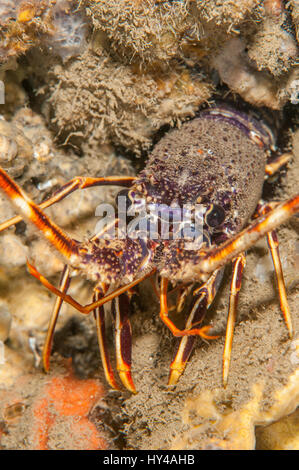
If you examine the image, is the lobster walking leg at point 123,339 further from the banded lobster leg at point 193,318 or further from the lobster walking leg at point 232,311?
the lobster walking leg at point 232,311

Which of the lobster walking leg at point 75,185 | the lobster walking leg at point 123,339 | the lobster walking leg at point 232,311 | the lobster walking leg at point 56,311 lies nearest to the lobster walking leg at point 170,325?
the lobster walking leg at point 232,311

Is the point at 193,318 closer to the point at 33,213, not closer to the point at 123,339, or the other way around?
the point at 123,339

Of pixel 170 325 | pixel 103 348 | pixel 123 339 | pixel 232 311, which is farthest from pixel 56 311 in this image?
pixel 232 311

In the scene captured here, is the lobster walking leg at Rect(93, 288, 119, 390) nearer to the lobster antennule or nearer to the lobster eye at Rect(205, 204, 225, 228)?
the lobster antennule

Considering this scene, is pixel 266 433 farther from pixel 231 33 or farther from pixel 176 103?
pixel 231 33
